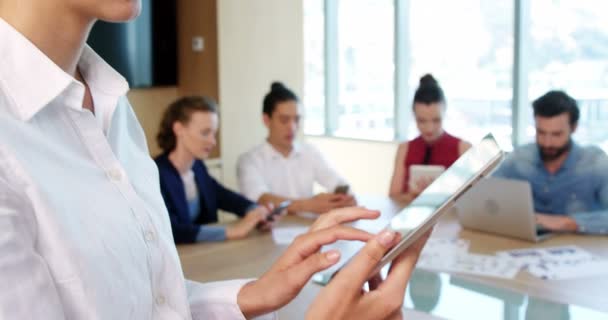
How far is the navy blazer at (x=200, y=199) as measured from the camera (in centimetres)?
256

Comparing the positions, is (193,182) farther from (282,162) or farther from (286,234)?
(282,162)

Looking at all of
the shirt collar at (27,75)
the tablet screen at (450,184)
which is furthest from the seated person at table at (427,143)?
the shirt collar at (27,75)

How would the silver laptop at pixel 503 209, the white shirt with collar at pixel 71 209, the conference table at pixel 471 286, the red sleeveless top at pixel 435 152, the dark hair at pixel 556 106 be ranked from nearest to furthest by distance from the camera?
the white shirt with collar at pixel 71 209 → the conference table at pixel 471 286 → the silver laptop at pixel 503 209 → the dark hair at pixel 556 106 → the red sleeveless top at pixel 435 152

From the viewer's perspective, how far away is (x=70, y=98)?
2.87ft

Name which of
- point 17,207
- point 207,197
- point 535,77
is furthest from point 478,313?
point 535,77

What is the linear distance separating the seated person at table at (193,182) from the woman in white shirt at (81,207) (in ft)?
5.22

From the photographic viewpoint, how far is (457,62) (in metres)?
5.46

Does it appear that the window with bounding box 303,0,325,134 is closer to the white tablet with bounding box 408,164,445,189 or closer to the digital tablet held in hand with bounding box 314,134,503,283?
the white tablet with bounding box 408,164,445,189

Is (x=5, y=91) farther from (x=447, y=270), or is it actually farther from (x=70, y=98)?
(x=447, y=270)

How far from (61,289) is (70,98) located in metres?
0.28

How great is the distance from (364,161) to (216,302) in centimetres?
497

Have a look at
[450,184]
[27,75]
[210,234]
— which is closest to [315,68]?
[210,234]

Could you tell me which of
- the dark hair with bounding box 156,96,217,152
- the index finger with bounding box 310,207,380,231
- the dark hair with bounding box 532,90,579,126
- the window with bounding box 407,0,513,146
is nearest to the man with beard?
the dark hair with bounding box 532,90,579,126

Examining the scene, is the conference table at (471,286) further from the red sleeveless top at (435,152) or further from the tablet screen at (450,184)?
the red sleeveless top at (435,152)
